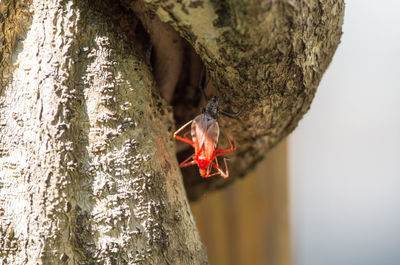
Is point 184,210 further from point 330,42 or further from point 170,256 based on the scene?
point 330,42

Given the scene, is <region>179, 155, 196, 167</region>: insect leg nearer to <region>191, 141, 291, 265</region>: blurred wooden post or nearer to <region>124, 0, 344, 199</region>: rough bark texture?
<region>124, 0, 344, 199</region>: rough bark texture

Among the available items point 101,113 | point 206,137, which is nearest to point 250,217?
point 206,137

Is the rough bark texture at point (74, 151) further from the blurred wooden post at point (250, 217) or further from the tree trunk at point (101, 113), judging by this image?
the blurred wooden post at point (250, 217)

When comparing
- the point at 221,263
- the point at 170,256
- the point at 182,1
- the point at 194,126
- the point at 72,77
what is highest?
the point at 182,1

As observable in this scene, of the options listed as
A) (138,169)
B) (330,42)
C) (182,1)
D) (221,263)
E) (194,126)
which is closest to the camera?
(182,1)

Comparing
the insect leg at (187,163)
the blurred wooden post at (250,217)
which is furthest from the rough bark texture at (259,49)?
the blurred wooden post at (250,217)

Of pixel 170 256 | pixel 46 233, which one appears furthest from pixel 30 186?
pixel 170 256
